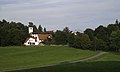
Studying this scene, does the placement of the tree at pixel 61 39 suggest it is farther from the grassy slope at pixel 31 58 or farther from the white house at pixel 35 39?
the grassy slope at pixel 31 58

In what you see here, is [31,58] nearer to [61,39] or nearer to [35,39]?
[61,39]

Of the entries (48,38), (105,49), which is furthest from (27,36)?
(105,49)

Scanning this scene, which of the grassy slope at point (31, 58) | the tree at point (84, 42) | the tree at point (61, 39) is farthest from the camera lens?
the tree at point (61, 39)

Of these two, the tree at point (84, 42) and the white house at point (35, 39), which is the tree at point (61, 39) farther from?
the tree at point (84, 42)

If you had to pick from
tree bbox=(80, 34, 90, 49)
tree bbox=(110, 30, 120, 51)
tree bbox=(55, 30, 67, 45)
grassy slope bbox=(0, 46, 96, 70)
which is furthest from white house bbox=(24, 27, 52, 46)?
grassy slope bbox=(0, 46, 96, 70)

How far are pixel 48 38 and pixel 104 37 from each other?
31.1m

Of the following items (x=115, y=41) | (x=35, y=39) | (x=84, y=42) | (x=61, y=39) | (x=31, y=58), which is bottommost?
(x=31, y=58)

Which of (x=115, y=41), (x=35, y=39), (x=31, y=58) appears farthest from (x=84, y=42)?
(x=31, y=58)

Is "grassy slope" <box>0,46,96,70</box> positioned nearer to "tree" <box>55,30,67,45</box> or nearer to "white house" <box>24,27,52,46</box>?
"tree" <box>55,30,67,45</box>

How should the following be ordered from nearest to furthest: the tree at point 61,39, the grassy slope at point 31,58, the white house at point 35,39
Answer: the grassy slope at point 31,58
the tree at point 61,39
the white house at point 35,39

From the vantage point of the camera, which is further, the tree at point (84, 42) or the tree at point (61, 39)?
the tree at point (61, 39)

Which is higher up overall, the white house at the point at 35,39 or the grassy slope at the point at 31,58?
the white house at the point at 35,39

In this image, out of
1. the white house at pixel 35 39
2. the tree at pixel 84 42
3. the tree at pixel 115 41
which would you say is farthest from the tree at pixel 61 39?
the tree at pixel 115 41

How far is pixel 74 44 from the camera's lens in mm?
109938
